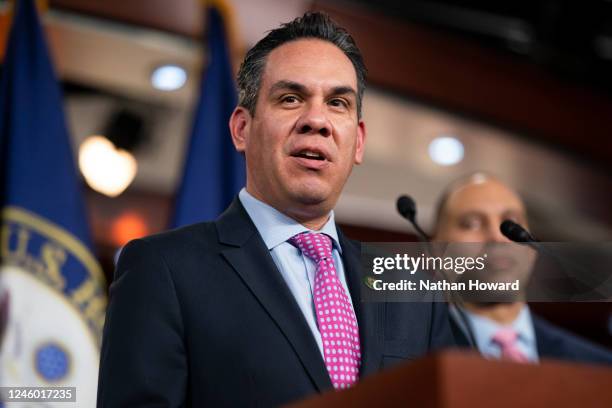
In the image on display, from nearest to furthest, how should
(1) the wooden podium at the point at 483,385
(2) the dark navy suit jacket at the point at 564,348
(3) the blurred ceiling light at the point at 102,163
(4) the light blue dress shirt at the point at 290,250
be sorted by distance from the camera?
(1) the wooden podium at the point at 483,385
(4) the light blue dress shirt at the point at 290,250
(2) the dark navy suit jacket at the point at 564,348
(3) the blurred ceiling light at the point at 102,163

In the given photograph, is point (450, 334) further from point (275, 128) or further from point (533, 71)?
point (533, 71)

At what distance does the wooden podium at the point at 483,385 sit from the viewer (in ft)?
2.80

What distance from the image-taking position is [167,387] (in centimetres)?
124

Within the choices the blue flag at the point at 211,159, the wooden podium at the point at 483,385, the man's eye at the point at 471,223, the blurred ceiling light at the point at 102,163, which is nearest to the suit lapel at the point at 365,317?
the wooden podium at the point at 483,385

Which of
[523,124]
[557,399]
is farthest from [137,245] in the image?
[523,124]

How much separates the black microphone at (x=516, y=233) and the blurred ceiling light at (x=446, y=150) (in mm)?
3305

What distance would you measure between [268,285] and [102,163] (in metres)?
3.33

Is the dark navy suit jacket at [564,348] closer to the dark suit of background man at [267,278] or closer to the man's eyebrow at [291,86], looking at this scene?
the dark suit of background man at [267,278]

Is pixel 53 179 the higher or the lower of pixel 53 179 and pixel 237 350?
the higher

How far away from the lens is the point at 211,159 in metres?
3.23

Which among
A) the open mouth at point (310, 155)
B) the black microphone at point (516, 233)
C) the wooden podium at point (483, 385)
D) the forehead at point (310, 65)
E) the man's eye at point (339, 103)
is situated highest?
the forehead at point (310, 65)

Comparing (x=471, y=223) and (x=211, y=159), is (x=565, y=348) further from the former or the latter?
(x=211, y=159)

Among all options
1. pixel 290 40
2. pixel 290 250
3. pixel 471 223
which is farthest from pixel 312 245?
pixel 471 223

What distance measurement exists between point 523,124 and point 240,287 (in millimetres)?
→ 3559
